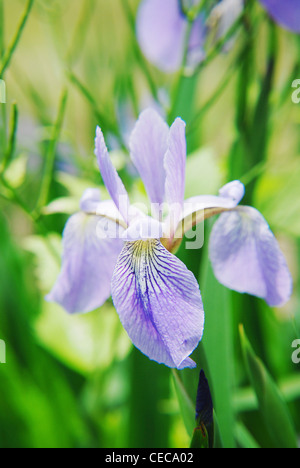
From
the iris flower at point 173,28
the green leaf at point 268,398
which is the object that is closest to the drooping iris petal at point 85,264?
the green leaf at point 268,398

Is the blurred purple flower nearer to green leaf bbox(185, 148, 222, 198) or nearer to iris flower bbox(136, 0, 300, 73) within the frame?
iris flower bbox(136, 0, 300, 73)

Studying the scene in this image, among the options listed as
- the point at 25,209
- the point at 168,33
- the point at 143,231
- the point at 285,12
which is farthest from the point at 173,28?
the point at 143,231

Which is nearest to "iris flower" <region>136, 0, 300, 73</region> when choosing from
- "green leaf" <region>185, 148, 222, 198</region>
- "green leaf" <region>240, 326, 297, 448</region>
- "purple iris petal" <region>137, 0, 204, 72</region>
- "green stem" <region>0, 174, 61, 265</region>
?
"purple iris petal" <region>137, 0, 204, 72</region>

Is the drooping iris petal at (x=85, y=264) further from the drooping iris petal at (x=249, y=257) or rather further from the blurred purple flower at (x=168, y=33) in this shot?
the blurred purple flower at (x=168, y=33)

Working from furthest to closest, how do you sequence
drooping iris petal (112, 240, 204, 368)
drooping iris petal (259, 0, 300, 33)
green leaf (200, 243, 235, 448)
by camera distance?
drooping iris petal (259, 0, 300, 33) → green leaf (200, 243, 235, 448) → drooping iris petal (112, 240, 204, 368)

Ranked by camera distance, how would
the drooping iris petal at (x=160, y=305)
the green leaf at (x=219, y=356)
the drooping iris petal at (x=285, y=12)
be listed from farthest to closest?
1. the drooping iris petal at (x=285, y=12)
2. the green leaf at (x=219, y=356)
3. the drooping iris petal at (x=160, y=305)

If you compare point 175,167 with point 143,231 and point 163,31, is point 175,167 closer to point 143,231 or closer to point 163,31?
point 143,231

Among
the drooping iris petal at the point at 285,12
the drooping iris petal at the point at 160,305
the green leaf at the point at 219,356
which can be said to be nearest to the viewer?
the drooping iris petal at the point at 160,305

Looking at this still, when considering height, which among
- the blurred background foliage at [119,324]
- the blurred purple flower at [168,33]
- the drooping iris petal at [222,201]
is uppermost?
the blurred purple flower at [168,33]
